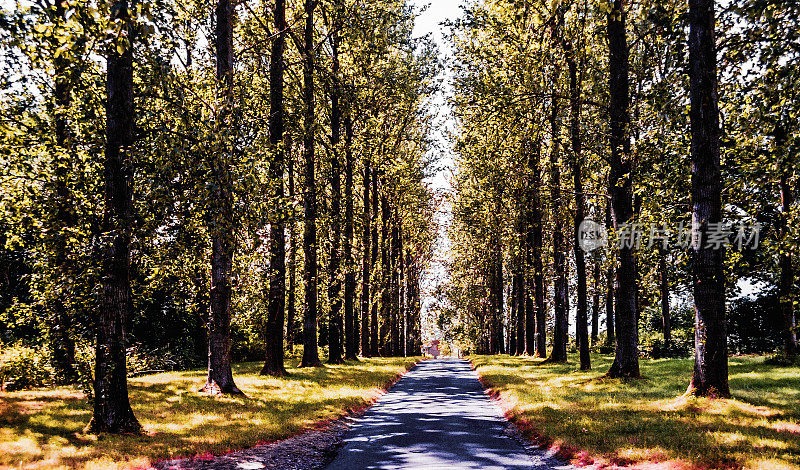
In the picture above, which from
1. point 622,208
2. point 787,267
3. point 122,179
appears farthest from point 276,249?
point 787,267

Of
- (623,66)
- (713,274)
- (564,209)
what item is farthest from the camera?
(564,209)

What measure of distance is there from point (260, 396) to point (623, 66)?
53.1 ft

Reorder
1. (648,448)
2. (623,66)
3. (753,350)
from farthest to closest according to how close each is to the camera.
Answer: (753,350) → (623,66) → (648,448)

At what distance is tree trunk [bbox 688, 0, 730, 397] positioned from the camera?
11.4 m

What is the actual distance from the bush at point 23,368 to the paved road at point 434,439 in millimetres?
10912

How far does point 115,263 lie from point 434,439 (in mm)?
7395

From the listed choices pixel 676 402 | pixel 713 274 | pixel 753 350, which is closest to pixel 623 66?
pixel 713 274

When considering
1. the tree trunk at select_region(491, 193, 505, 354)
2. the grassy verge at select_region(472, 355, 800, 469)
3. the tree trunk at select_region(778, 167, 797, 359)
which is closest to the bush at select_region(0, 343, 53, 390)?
the grassy verge at select_region(472, 355, 800, 469)

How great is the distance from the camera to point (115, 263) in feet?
33.7

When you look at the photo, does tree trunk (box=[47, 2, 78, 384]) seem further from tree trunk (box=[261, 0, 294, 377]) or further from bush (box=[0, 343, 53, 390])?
tree trunk (box=[261, 0, 294, 377])

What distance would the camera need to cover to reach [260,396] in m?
15.6

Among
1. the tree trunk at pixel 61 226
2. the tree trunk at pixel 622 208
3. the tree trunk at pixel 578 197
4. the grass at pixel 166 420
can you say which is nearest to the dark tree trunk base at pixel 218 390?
the grass at pixel 166 420

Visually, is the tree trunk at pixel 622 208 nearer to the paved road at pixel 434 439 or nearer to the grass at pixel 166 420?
the paved road at pixel 434 439

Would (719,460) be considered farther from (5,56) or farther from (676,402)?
(5,56)
